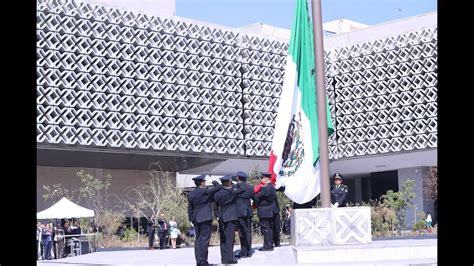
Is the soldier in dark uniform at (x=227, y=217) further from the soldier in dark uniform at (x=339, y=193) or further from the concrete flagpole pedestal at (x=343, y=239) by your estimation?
the soldier in dark uniform at (x=339, y=193)

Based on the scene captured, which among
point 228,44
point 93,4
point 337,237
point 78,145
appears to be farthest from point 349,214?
point 228,44

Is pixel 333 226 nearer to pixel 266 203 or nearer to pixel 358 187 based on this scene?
pixel 266 203

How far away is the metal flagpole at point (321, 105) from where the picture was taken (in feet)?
48.2

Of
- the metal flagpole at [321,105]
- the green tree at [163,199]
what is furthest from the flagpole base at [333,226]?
the green tree at [163,199]

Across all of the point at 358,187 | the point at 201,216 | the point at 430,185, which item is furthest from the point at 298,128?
the point at 358,187

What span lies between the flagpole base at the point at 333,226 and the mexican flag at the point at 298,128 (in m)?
1.23

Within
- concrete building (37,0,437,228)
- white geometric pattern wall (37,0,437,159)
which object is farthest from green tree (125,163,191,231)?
white geometric pattern wall (37,0,437,159)

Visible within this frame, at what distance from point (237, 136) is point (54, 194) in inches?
438

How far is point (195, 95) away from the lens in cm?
4394

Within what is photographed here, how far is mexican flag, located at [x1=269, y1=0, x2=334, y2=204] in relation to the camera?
52.4 ft

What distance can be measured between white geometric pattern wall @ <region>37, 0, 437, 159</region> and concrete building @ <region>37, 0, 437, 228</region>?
0.21 ft

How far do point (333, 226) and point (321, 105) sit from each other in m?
2.37

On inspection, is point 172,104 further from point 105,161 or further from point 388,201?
point 388,201
